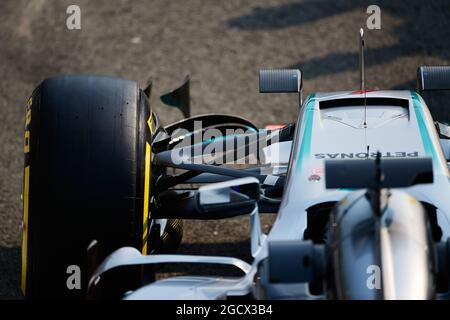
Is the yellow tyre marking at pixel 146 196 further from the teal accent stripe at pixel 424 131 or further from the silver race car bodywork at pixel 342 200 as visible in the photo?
the teal accent stripe at pixel 424 131

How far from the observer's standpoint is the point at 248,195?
422cm

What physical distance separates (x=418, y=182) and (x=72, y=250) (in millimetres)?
1941

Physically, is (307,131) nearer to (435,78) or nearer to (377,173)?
(435,78)

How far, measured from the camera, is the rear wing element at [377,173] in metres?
3.46

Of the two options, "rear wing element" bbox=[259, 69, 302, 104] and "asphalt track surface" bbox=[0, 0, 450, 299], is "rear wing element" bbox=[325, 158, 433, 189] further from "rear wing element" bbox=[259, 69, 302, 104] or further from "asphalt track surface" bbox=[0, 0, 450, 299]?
"asphalt track surface" bbox=[0, 0, 450, 299]

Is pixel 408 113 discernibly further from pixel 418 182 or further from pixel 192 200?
pixel 418 182

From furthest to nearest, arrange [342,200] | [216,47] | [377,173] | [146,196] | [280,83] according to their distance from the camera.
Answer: [216,47] → [280,83] → [146,196] → [342,200] → [377,173]

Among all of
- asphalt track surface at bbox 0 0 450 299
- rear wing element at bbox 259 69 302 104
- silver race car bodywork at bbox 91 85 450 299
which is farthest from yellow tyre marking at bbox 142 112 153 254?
asphalt track surface at bbox 0 0 450 299

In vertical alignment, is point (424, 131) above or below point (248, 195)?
above

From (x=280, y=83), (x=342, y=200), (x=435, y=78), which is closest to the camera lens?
(x=342, y=200)

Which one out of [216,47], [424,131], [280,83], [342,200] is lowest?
[342,200]

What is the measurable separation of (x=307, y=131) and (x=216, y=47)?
481cm

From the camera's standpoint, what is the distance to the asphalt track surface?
28.6 feet

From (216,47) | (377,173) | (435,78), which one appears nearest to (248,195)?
(377,173)
